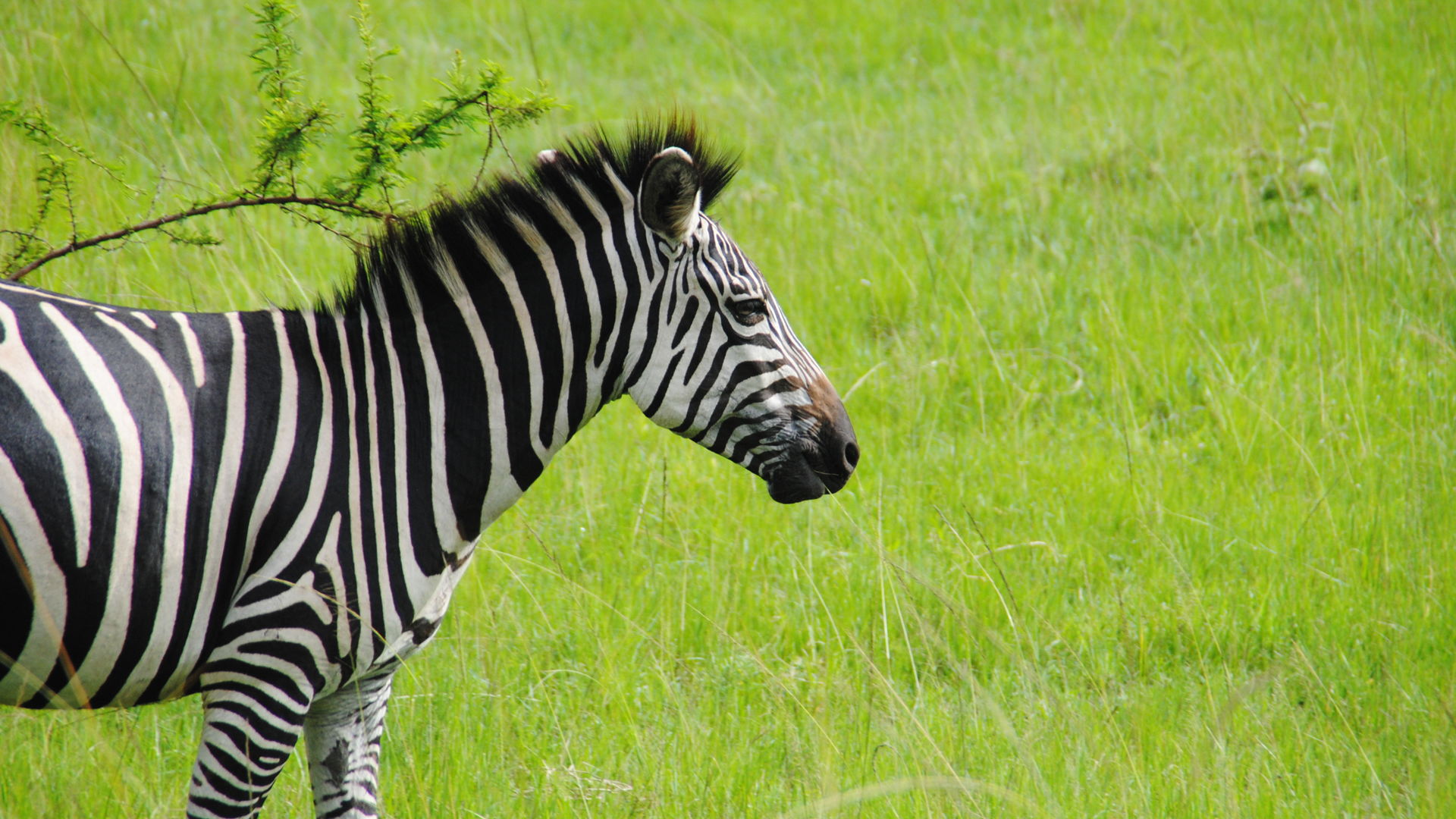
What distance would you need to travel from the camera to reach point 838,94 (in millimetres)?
8797

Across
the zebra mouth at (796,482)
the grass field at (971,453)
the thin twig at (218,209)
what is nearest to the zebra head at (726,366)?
the zebra mouth at (796,482)

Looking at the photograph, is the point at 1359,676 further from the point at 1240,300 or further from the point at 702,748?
the point at 1240,300

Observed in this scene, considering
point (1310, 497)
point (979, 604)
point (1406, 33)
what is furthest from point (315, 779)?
point (1406, 33)

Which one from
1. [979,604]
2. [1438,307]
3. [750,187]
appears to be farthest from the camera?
[750,187]

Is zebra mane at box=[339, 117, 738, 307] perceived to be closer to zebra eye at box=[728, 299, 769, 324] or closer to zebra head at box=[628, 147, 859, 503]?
zebra head at box=[628, 147, 859, 503]

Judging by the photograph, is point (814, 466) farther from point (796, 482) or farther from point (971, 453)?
point (971, 453)

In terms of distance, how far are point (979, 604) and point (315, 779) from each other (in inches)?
99.6

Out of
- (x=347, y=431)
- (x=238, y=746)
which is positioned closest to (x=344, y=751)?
(x=238, y=746)

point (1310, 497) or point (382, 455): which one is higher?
point (382, 455)

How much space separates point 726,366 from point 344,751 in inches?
56.7

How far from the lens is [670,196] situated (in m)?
2.72

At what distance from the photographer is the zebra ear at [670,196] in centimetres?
265

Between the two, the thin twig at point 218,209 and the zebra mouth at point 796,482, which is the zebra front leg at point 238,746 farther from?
the thin twig at point 218,209

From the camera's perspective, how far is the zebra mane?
110 inches
